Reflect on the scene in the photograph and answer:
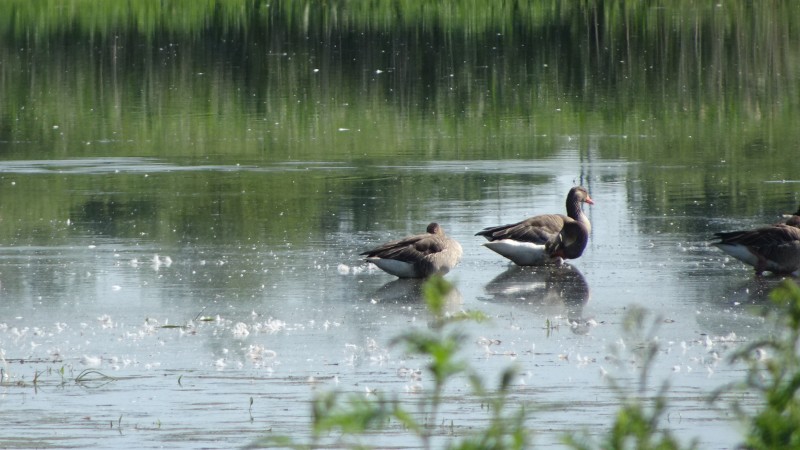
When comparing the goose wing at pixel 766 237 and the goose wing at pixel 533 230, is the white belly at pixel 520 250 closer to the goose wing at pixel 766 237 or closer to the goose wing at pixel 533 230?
the goose wing at pixel 533 230

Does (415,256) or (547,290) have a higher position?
(415,256)

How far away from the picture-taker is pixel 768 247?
39.4 feet

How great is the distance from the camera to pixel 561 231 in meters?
12.9

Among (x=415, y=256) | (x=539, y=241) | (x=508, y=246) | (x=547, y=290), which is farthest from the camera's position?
(x=539, y=241)

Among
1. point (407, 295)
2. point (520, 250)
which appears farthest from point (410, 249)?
point (520, 250)

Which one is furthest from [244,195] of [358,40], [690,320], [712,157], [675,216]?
[358,40]

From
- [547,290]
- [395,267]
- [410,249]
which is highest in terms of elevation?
[410,249]

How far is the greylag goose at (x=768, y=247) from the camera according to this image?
12.0m

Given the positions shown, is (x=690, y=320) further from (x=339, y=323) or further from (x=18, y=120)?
(x=18, y=120)

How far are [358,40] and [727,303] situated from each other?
2878 cm

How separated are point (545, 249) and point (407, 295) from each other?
1743mm

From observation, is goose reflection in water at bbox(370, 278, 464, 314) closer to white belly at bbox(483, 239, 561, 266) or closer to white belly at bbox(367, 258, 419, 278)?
white belly at bbox(367, 258, 419, 278)

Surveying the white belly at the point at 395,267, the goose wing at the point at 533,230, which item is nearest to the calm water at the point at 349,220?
the white belly at the point at 395,267

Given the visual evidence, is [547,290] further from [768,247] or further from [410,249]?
[768,247]
